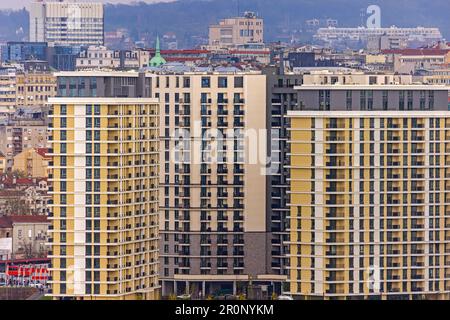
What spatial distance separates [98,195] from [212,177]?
216 cm

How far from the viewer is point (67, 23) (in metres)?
17.6

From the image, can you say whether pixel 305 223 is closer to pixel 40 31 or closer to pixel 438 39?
pixel 438 39

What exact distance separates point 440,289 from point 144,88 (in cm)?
245

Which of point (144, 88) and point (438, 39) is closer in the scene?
point (144, 88)

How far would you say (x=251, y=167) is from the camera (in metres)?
10.7

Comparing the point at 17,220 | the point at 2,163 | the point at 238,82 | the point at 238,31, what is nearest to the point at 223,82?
the point at 238,82

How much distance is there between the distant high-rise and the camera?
14258 millimetres

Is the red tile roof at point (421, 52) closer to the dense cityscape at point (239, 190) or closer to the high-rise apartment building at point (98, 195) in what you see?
the dense cityscape at point (239, 190)

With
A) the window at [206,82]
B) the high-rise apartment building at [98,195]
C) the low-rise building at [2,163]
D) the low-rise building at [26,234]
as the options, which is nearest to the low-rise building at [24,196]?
the low-rise building at [26,234]

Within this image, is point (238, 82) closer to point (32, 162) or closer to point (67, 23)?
point (32, 162)

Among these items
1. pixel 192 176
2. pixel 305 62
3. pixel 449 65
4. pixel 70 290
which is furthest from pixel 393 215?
pixel 449 65

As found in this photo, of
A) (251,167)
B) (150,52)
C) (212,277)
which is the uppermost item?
(150,52)

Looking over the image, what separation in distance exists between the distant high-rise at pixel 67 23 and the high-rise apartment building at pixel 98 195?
3.91 metres

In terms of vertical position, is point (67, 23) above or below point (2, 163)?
above
